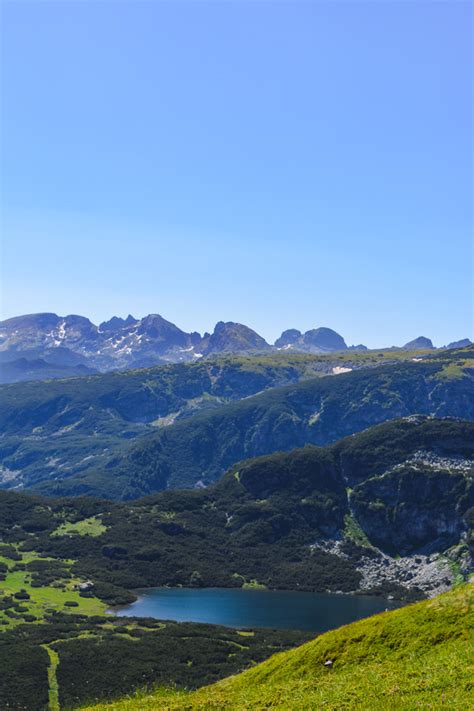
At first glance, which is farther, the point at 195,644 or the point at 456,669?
the point at 195,644

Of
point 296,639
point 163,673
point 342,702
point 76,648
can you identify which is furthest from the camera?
point 296,639

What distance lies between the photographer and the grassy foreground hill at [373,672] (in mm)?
38312

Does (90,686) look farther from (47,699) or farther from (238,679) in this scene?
(238,679)

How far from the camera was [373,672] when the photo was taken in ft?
145

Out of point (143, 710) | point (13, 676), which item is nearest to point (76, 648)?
point (13, 676)

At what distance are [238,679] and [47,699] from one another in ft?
321

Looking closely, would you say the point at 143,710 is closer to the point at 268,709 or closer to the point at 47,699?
the point at 268,709

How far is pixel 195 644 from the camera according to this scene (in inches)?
6855

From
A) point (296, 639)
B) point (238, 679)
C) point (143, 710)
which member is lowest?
point (296, 639)

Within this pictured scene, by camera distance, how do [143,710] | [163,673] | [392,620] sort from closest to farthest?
[143,710]
[392,620]
[163,673]

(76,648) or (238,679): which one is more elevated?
(238,679)

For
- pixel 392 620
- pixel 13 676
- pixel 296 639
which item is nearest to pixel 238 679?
pixel 392 620

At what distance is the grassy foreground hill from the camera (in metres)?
38.3

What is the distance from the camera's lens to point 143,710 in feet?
141
